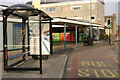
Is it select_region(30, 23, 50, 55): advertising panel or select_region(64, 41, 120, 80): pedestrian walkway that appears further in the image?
select_region(30, 23, 50, 55): advertising panel

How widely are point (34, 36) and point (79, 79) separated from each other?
4994 mm

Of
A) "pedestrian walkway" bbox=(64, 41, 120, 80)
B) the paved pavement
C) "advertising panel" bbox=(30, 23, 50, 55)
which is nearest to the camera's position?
the paved pavement

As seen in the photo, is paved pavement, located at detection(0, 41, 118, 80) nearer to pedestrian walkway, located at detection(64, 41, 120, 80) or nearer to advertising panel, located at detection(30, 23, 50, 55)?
pedestrian walkway, located at detection(64, 41, 120, 80)

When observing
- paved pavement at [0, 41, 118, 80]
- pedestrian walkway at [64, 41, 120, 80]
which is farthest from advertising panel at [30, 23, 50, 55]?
pedestrian walkway at [64, 41, 120, 80]

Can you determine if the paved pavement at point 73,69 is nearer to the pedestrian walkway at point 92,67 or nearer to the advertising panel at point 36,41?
the pedestrian walkway at point 92,67

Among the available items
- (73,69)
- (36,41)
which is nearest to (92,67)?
(73,69)

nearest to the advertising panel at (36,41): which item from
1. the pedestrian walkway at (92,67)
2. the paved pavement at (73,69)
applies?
the paved pavement at (73,69)

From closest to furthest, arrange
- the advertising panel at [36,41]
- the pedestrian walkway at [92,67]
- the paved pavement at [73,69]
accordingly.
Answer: the paved pavement at [73,69]
the pedestrian walkway at [92,67]
the advertising panel at [36,41]

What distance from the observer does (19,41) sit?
10.5m

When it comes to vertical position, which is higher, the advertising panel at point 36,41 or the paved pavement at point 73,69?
the advertising panel at point 36,41

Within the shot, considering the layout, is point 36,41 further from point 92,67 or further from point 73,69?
point 92,67

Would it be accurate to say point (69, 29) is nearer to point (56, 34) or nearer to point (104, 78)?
point (56, 34)

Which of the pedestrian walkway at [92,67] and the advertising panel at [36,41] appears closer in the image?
the pedestrian walkway at [92,67]

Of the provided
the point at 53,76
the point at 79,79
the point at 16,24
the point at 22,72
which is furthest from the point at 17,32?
the point at 79,79
